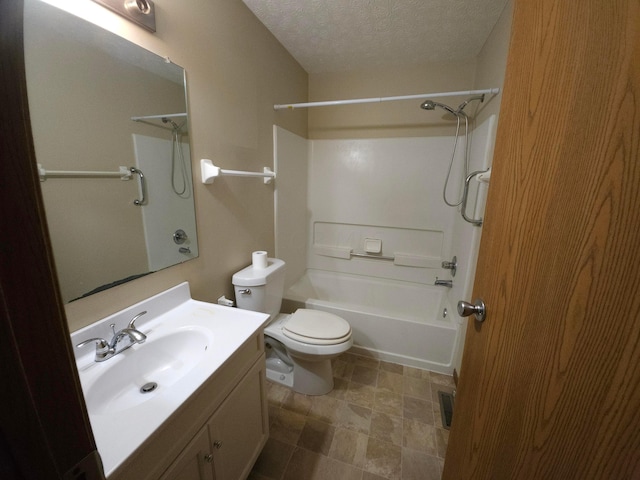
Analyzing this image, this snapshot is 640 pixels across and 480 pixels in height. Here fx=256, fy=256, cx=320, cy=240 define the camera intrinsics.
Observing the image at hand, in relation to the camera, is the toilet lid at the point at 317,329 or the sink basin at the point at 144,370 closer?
the sink basin at the point at 144,370

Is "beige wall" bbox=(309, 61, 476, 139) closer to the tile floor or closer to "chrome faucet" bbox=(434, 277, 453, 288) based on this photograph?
"chrome faucet" bbox=(434, 277, 453, 288)

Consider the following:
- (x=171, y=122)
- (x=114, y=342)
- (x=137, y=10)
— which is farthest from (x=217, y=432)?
(x=137, y=10)

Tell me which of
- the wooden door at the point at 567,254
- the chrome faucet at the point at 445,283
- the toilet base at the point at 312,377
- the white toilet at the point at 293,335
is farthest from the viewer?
the chrome faucet at the point at 445,283

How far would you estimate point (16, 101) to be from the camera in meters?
0.26

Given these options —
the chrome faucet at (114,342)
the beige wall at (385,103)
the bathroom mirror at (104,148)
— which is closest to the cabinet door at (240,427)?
the chrome faucet at (114,342)

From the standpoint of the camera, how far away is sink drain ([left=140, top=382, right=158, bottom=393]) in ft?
2.84

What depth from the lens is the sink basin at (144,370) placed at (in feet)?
Answer: 2.56

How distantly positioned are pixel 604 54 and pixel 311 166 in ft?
7.58

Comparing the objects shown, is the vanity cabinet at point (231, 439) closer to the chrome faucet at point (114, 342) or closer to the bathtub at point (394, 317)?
the chrome faucet at point (114, 342)

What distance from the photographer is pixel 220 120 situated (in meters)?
1.37

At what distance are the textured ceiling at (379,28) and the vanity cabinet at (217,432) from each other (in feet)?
6.07

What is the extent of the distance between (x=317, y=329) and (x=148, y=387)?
0.94 m

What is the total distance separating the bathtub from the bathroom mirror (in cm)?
136

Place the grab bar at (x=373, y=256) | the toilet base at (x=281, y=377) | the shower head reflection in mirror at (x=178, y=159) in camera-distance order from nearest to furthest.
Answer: the shower head reflection in mirror at (x=178, y=159) < the toilet base at (x=281, y=377) < the grab bar at (x=373, y=256)
